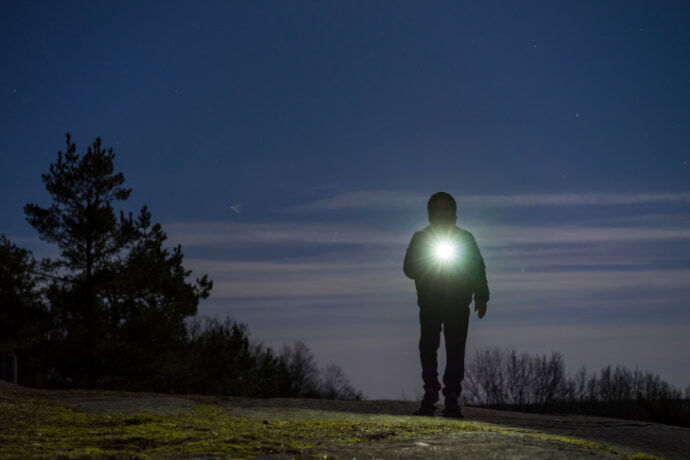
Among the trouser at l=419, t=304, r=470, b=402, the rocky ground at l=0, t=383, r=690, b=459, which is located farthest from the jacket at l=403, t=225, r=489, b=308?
the rocky ground at l=0, t=383, r=690, b=459

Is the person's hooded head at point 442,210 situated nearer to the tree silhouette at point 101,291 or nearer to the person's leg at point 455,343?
the person's leg at point 455,343

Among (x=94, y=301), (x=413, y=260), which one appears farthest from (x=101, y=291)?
(x=413, y=260)

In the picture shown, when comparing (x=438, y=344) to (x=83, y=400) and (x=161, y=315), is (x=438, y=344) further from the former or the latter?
(x=161, y=315)

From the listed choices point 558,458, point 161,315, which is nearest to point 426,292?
point 558,458

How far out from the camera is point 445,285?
7863 mm

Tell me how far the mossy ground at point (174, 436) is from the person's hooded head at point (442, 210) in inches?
119

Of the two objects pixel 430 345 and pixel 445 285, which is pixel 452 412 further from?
pixel 445 285

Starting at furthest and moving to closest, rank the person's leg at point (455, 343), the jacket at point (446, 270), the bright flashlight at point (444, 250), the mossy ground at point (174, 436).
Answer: the bright flashlight at point (444, 250)
the jacket at point (446, 270)
the person's leg at point (455, 343)
the mossy ground at point (174, 436)

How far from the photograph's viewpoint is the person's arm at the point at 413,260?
26.3 ft

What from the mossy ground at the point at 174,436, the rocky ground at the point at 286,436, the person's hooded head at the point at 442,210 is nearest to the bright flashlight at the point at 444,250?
the person's hooded head at the point at 442,210

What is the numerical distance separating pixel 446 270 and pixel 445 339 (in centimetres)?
84

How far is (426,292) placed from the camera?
7.91m

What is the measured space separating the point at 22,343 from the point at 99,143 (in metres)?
8.93

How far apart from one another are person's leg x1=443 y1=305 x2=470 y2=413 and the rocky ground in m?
0.48
